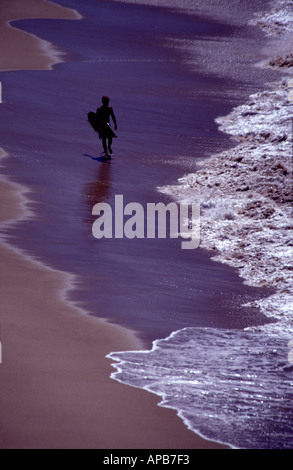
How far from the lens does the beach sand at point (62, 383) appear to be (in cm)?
694

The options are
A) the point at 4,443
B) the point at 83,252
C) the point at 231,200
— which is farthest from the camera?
the point at 231,200

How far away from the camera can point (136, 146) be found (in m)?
19.2

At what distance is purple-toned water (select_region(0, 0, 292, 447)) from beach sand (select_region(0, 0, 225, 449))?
0.25 meters

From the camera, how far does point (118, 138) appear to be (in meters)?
19.6

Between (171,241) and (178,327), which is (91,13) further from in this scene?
(178,327)

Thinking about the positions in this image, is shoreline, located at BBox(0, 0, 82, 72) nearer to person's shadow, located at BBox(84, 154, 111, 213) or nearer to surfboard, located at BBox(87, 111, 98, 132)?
surfboard, located at BBox(87, 111, 98, 132)

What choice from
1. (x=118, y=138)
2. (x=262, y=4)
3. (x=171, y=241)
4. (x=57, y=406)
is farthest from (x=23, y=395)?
(x=262, y=4)

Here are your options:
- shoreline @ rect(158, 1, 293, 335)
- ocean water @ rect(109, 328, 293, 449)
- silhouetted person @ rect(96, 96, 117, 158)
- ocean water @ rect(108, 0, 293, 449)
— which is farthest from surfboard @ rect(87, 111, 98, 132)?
ocean water @ rect(109, 328, 293, 449)

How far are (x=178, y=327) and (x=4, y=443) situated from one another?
3.33m

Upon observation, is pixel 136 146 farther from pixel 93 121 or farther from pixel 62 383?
pixel 62 383

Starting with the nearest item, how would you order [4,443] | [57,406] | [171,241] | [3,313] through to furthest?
[4,443]
[57,406]
[3,313]
[171,241]

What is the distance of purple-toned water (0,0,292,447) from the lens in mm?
10180

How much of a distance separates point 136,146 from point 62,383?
11879mm
